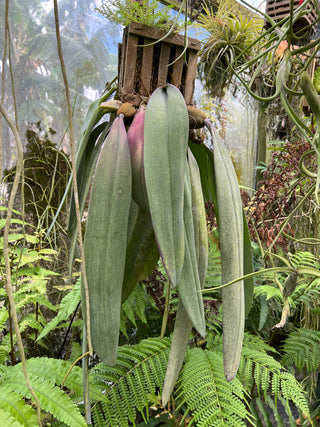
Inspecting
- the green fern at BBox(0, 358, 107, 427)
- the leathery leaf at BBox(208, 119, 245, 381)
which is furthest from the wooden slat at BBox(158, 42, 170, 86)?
the green fern at BBox(0, 358, 107, 427)

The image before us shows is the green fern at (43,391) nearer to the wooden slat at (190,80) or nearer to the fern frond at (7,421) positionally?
the fern frond at (7,421)

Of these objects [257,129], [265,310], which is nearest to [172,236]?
[265,310]

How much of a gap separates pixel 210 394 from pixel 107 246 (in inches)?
20.1

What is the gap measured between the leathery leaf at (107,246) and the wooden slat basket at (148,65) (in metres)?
0.10

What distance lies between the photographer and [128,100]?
1.18 ft

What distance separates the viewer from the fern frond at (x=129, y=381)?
0.65 m

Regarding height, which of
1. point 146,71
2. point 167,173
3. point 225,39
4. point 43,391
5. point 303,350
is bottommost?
point 303,350

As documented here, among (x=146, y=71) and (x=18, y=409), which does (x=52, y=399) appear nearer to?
(x=18, y=409)

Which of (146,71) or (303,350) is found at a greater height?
(146,71)

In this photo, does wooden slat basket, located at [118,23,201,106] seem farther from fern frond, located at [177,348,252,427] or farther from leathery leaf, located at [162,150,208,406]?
fern frond, located at [177,348,252,427]

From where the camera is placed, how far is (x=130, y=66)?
0.37 metres

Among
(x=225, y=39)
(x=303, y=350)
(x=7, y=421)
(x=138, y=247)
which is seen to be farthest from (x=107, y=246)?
(x=225, y=39)

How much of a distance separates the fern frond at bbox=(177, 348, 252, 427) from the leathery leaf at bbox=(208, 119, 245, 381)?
1.31 feet

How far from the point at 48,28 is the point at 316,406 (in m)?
1.62
